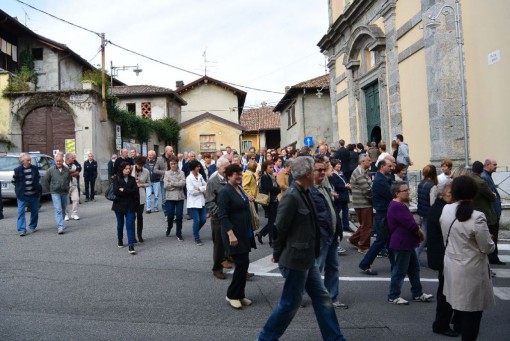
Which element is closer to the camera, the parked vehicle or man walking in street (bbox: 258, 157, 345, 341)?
man walking in street (bbox: 258, 157, 345, 341)

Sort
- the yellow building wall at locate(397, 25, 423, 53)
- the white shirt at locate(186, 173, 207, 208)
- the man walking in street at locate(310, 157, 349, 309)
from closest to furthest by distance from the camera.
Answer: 1. the man walking in street at locate(310, 157, 349, 309)
2. the white shirt at locate(186, 173, 207, 208)
3. the yellow building wall at locate(397, 25, 423, 53)

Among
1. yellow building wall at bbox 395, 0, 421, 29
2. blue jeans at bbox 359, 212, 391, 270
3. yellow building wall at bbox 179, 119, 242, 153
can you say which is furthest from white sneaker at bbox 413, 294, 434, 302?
yellow building wall at bbox 179, 119, 242, 153

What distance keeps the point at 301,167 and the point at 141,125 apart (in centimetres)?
2410

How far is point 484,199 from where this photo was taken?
274 inches

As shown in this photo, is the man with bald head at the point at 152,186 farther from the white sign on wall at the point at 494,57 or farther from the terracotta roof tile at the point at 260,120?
the terracotta roof tile at the point at 260,120

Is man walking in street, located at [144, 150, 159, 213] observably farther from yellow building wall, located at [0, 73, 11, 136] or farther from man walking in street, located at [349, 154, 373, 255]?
yellow building wall, located at [0, 73, 11, 136]

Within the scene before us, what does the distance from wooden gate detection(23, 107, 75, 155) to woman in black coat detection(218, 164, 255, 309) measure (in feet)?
59.0

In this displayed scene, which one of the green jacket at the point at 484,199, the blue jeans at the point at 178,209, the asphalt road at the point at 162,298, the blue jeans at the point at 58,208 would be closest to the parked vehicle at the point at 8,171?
the blue jeans at the point at 58,208

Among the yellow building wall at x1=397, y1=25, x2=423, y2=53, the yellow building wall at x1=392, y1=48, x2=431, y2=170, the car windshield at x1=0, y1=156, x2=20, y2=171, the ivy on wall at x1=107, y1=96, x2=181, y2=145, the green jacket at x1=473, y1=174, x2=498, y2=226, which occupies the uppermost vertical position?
the yellow building wall at x1=397, y1=25, x2=423, y2=53

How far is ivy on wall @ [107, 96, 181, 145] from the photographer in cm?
2345

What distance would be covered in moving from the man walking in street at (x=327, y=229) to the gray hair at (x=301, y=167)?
2.84ft

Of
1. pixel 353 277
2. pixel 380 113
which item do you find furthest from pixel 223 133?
pixel 353 277

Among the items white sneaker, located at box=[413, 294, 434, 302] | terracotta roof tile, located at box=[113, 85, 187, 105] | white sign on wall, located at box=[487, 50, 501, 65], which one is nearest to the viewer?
white sneaker, located at box=[413, 294, 434, 302]

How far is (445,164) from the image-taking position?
8.84 m
